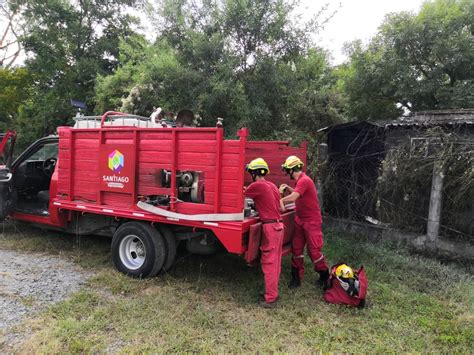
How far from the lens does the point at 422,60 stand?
10094 mm

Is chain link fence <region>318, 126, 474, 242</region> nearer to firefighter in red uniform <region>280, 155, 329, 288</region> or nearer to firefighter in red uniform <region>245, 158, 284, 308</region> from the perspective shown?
firefighter in red uniform <region>280, 155, 329, 288</region>

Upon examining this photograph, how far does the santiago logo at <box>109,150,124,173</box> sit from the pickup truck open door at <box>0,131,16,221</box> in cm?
214

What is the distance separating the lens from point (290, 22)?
7.46 meters

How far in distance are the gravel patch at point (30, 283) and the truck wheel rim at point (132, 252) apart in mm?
514

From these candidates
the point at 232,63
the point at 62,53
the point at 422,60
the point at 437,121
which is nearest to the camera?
the point at 437,121

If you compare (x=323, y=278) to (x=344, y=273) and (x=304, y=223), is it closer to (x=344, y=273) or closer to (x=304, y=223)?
(x=344, y=273)

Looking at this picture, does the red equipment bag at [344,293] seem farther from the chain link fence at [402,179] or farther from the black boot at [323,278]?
the chain link fence at [402,179]

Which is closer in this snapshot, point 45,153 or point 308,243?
point 308,243

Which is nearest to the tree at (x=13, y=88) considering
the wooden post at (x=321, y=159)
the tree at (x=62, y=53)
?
the tree at (x=62, y=53)

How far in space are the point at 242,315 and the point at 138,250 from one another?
1.66 metres

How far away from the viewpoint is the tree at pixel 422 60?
375 inches

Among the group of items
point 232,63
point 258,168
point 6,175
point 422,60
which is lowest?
point 6,175

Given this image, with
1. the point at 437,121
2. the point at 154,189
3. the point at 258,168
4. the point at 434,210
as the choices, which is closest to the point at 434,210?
the point at 434,210

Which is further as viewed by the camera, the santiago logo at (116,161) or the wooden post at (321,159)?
the wooden post at (321,159)
